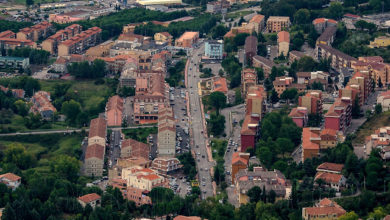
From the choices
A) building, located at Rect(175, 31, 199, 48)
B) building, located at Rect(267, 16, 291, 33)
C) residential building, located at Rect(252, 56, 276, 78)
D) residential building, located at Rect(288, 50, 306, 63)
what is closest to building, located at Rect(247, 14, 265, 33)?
building, located at Rect(267, 16, 291, 33)

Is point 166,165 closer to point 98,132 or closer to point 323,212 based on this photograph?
point 98,132

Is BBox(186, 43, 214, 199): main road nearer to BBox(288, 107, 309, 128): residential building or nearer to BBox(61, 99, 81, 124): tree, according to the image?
BBox(288, 107, 309, 128): residential building

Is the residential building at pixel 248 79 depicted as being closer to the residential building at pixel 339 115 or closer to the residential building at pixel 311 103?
the residential building at pixel 311 103

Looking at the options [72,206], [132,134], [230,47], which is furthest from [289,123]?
[230,47]

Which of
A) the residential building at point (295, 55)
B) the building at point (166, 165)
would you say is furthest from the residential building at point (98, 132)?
the residential building at point (295, 55)

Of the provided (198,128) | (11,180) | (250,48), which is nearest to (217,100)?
(198,128)

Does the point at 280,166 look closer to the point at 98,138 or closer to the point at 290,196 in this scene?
the point at 290,196
